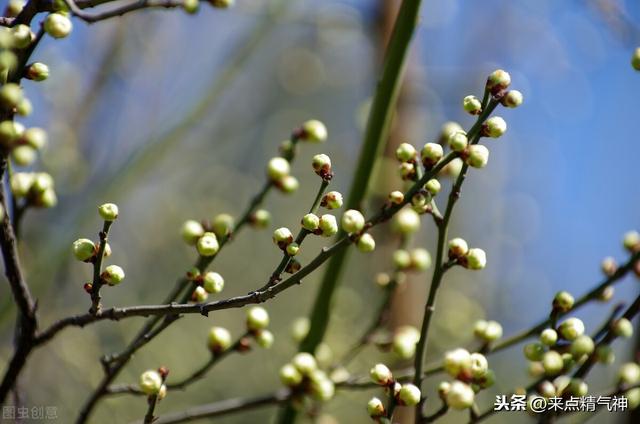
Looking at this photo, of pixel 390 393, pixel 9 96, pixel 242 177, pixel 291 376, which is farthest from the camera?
pixel 242 177

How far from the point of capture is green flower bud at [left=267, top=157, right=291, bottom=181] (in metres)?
1.34

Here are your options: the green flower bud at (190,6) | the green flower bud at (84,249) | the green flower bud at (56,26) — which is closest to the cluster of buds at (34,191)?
the green flower bud at (84,249)

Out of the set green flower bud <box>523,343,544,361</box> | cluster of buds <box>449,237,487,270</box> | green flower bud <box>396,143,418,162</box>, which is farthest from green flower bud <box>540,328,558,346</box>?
green flower bud <box>396,143,418,162</box>

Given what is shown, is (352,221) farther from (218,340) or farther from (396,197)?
(218,340)

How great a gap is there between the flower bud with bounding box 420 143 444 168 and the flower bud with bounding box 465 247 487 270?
0.18m

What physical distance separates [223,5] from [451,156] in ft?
1.77

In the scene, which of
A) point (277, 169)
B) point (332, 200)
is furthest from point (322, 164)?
point (277, 169)

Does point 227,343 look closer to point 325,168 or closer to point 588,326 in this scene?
point 325,168

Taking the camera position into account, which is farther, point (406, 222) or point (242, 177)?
point (242, 177)

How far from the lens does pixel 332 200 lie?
1.08m

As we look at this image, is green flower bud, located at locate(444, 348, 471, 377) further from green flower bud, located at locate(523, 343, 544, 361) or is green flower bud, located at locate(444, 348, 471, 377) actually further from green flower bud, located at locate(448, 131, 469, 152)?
green flower bud, located at locate(448, 131, 469, 152)

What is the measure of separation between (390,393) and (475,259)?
25 centimetres

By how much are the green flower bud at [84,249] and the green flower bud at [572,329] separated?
0.77 m

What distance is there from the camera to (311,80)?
15.2ft
